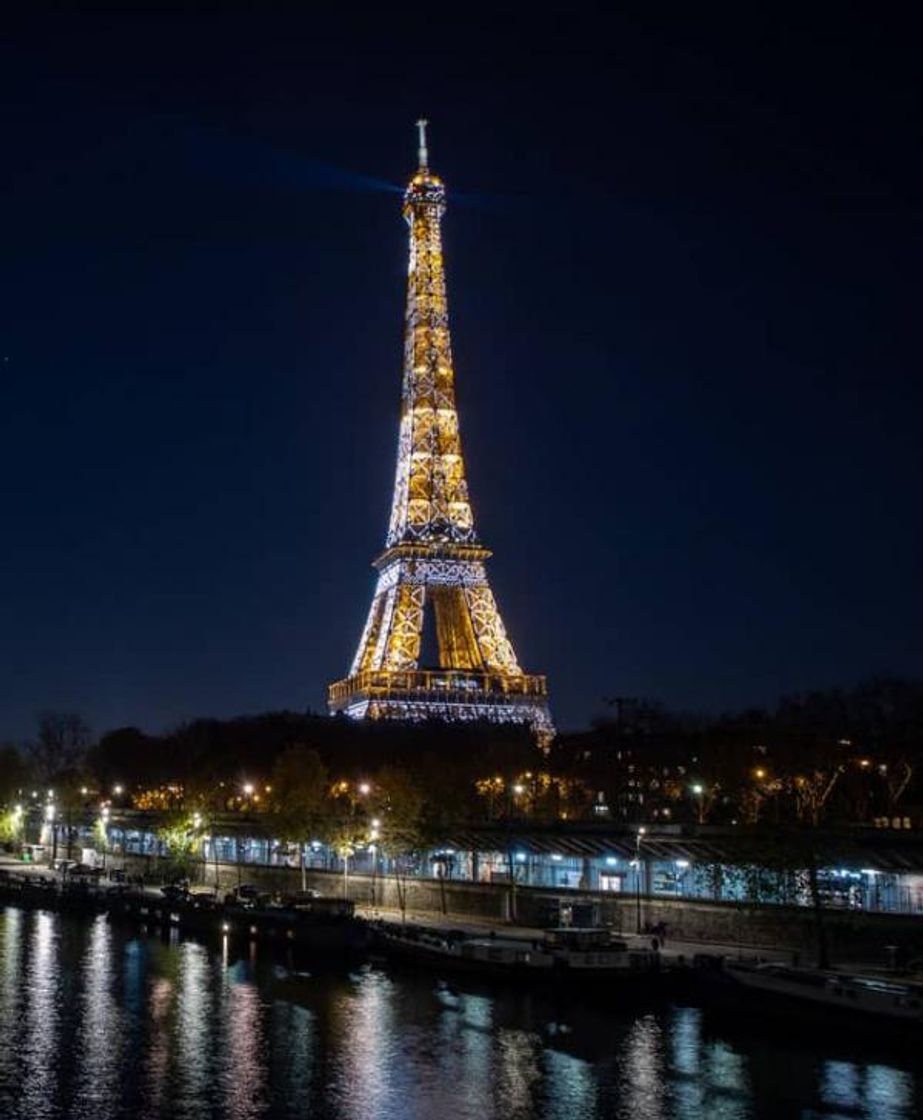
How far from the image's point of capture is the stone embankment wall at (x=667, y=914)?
162 feet

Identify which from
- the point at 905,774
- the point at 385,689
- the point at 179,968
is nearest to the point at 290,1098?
the point at 179,968

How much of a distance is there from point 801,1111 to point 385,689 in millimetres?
87464

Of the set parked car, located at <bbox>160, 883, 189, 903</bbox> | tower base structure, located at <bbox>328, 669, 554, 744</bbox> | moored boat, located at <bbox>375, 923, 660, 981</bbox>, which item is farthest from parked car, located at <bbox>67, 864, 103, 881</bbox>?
moored boat, located at <bbox>375, 923, 660, 981</bbox>

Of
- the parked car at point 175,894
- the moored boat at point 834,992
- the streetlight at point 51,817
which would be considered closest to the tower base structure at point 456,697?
the streetlight at point 51,817

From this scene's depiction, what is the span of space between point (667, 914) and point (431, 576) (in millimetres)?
68205

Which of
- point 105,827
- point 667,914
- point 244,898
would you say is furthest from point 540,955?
point 105,827

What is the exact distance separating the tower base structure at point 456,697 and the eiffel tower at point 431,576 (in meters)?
0.08

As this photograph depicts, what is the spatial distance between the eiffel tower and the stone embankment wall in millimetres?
40460

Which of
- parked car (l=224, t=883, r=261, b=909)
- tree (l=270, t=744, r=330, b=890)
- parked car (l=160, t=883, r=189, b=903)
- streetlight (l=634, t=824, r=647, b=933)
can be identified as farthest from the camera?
tree (l=270, t=744, r=330, b=890)

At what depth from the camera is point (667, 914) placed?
57.8m

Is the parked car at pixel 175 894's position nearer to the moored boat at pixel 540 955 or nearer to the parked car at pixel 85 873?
the parked car at pixel 85 873

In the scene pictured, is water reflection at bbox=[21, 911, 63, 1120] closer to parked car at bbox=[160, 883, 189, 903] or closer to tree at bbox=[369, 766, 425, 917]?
parked car at bbox=[160, 883, 189, 903]

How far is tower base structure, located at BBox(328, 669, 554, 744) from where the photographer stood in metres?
121

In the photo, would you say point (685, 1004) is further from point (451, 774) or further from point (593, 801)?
point (593, 801)
